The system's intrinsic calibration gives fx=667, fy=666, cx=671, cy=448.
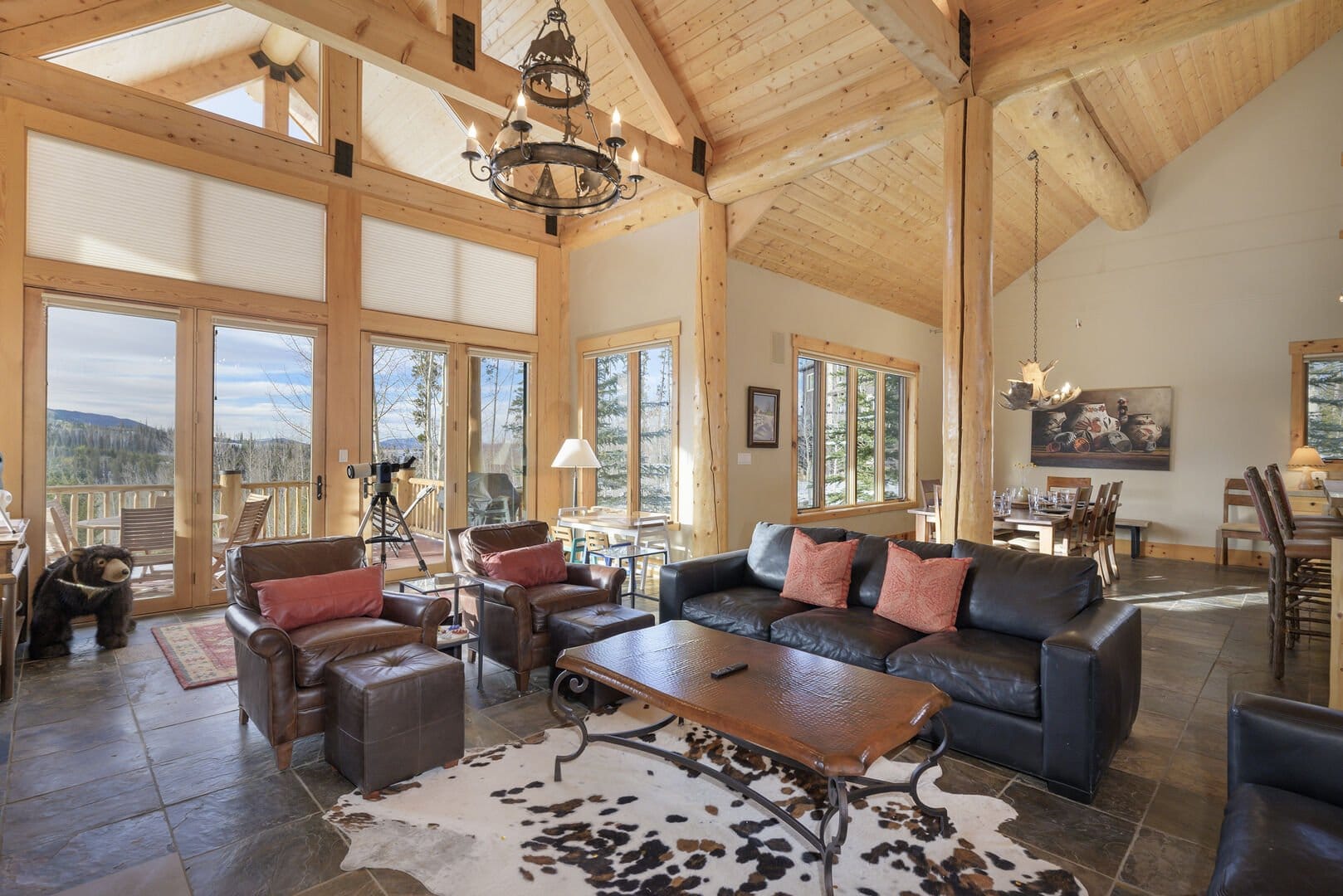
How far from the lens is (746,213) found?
6.04m

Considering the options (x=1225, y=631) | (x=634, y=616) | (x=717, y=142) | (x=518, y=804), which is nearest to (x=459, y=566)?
(x=634, y=616)

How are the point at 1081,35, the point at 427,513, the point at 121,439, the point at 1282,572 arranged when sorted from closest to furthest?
the point at 1282,572 → the point at 1081,35 → the point at 121,439 → the point at 427,513

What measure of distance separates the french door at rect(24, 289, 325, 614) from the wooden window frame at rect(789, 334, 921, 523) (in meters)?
→ 4.69

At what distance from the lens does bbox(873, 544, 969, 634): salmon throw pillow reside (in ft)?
10.8

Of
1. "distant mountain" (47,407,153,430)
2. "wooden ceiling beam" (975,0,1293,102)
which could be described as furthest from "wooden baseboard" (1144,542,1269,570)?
"distant mountain" (47,407,153,430)

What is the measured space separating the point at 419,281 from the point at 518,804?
17.5ft

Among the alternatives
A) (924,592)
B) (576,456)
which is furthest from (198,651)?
(924,592)

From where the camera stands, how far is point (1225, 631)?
15.6ft

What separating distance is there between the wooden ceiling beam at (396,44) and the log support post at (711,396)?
6.23 feet

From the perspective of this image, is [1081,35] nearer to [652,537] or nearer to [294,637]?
[652,537]

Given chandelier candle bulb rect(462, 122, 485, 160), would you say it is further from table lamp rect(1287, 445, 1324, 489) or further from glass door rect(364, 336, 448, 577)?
table lamp rect(1287, 445, 1324, 489)

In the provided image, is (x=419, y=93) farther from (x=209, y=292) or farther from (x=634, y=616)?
(x=634, y=616)

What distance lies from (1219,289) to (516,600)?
863 centimetres

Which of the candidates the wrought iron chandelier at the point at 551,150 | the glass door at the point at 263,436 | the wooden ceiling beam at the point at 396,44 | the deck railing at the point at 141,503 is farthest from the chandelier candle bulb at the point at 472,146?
the deck railing at the point at 141,503
